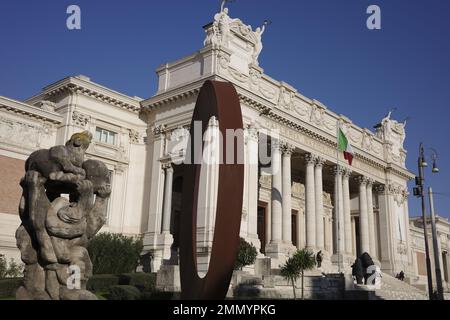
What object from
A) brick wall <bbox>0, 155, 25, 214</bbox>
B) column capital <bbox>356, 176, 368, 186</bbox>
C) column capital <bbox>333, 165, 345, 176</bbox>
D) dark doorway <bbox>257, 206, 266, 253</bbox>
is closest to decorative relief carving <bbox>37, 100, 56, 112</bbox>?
brick wall <bbox>0, 155, 25, 214</bbox>

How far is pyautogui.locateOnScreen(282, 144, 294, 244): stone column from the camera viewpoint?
3990 cm

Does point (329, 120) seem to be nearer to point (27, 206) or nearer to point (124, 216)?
point (124, 216)

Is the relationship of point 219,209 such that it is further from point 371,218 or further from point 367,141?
point 367,141

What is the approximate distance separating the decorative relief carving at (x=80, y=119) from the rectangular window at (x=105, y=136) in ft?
5.22

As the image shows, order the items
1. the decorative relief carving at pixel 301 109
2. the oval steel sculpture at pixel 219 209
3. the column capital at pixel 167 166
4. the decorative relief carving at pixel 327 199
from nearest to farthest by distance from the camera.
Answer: the oval steel sculpture at pixel 219 209, the column capital at pixel 167 166, the decorative relief carving at pixel 301 109, the decorative relief carving at pixel 327 199

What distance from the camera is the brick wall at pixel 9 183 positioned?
3241cm

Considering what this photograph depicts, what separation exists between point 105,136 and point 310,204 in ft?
63.6

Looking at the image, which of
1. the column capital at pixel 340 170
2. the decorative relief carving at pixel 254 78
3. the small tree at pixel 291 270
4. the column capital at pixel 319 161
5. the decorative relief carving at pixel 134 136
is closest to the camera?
the small tree at pixel 291 270

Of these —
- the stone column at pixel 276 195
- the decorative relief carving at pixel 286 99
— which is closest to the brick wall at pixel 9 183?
the stone column at pixel 276 195

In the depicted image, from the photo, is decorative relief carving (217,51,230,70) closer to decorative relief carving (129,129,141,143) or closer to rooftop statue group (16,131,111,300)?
decorative relief carving (129,129,141,143)

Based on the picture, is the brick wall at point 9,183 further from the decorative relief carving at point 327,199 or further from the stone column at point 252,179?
the decorative relief carving at point 327,199

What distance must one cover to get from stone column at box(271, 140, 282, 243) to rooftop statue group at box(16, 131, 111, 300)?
27565 millimetres

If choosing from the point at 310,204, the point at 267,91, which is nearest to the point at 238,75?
the point at 267,91
